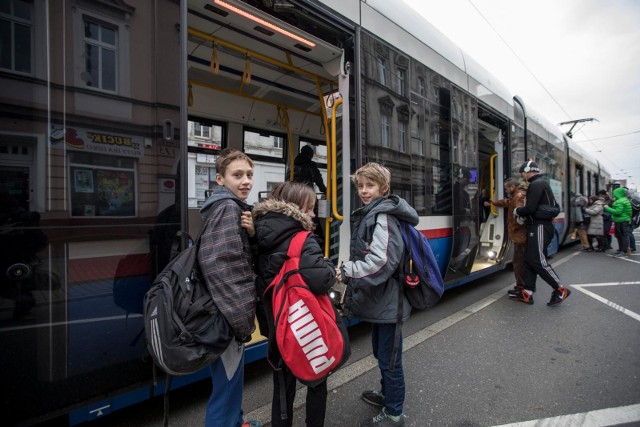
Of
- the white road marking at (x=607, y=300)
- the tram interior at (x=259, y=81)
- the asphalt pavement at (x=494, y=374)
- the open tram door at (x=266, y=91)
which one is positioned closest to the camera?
the asphalt pavement at (x=494, y=374)

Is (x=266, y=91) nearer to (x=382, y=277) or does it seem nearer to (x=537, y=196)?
(x=382, y=277)

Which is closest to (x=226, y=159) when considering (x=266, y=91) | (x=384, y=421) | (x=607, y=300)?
(x=384, y=421)

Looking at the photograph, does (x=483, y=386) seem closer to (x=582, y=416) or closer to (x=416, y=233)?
(x=582, y=416)

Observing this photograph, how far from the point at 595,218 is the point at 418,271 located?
10.7 meters

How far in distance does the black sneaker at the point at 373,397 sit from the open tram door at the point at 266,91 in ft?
4.18

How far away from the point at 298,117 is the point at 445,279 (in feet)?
10.8

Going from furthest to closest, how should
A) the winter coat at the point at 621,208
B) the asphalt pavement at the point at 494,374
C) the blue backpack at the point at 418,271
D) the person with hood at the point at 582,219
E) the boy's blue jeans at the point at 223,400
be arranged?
the person with hood at the point at 582,219
the winter coat at the point at 621,208
the asphalt pavement at the point at 494,374
the blue backpack at the point at 418,271
the boy's blue jeans at the point at 223,400

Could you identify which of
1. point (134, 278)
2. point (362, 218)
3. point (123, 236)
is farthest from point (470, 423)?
point (123, 236)

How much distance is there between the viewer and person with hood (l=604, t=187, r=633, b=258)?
904 centimetres

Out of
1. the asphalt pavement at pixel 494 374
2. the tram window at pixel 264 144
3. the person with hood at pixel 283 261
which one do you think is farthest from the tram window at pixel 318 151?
the person with hood at pixel 283 261

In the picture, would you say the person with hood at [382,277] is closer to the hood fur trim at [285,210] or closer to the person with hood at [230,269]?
the hood fur trim at [285,210]

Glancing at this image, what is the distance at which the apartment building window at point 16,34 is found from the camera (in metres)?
1.44

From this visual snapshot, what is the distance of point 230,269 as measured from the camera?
5.23 ft

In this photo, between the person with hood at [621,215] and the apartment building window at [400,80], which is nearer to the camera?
Answer: the apartment building window at [400,80]
